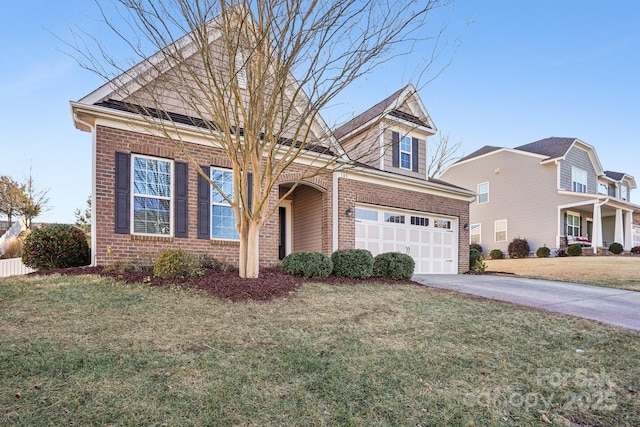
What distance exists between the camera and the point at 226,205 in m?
9.80

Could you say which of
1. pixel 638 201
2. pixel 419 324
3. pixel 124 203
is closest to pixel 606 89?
pixel 419 324

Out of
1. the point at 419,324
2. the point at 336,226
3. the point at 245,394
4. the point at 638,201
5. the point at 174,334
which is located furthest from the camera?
the point at 638,201

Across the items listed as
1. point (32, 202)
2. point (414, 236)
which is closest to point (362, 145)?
point (414, 236)

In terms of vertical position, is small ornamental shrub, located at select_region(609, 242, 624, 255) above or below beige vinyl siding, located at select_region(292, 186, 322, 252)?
below

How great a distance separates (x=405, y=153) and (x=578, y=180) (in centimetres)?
1647

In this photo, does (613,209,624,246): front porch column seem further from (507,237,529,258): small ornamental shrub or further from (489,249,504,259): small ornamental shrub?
(489,249,504,259): small ornamental shrub

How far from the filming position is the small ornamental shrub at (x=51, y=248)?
8344 mm

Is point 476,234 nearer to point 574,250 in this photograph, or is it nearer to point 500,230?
point 500,230

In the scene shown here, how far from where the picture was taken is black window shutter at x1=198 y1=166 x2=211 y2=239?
932 centimetres

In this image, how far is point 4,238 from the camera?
569 inches

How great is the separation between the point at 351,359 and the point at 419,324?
1.90m

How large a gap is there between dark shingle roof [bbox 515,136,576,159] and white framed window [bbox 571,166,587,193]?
1582 millimetres

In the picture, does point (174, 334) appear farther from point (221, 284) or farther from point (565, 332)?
point (565, 332)

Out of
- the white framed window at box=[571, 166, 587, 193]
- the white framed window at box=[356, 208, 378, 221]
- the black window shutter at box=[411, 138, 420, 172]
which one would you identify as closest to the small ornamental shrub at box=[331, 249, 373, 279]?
the white framed window at box=[356, 208, 378, 221]
